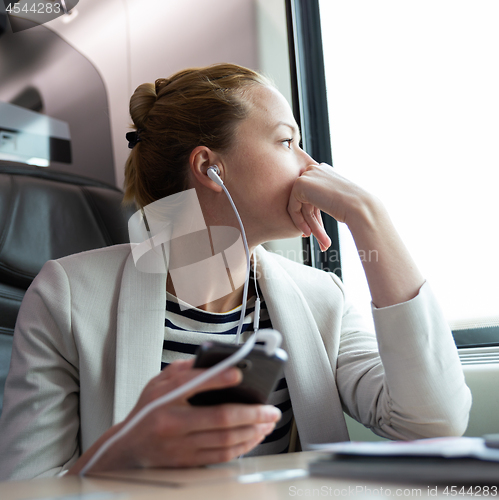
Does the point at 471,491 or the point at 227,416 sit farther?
the point at 227,416

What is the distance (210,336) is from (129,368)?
0.21 m

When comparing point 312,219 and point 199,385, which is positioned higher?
point 312,219

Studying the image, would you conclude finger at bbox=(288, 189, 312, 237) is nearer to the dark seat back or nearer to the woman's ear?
the woman's ear

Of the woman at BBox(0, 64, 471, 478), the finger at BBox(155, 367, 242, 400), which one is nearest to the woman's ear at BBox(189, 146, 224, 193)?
the woman at BBox(0, 64, 471, 478)

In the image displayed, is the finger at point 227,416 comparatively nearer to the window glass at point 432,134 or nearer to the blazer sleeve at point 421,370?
the blazer sleeve at point 421,370

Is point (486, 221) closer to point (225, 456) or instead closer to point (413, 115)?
point (413, 115)

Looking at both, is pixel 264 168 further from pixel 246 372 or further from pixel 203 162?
pixel 246 372

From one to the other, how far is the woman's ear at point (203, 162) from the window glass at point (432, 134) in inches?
26.1

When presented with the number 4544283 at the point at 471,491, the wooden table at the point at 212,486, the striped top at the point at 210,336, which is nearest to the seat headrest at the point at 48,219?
the striped top at the point at 210,336

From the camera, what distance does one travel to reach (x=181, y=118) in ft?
3.61

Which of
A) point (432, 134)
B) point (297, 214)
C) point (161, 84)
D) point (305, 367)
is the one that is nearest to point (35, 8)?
point (161, 84)

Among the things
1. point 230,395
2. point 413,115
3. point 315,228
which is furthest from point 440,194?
point 230,395

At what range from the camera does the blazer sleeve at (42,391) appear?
775 millimetres

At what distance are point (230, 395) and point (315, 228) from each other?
0.62 m
